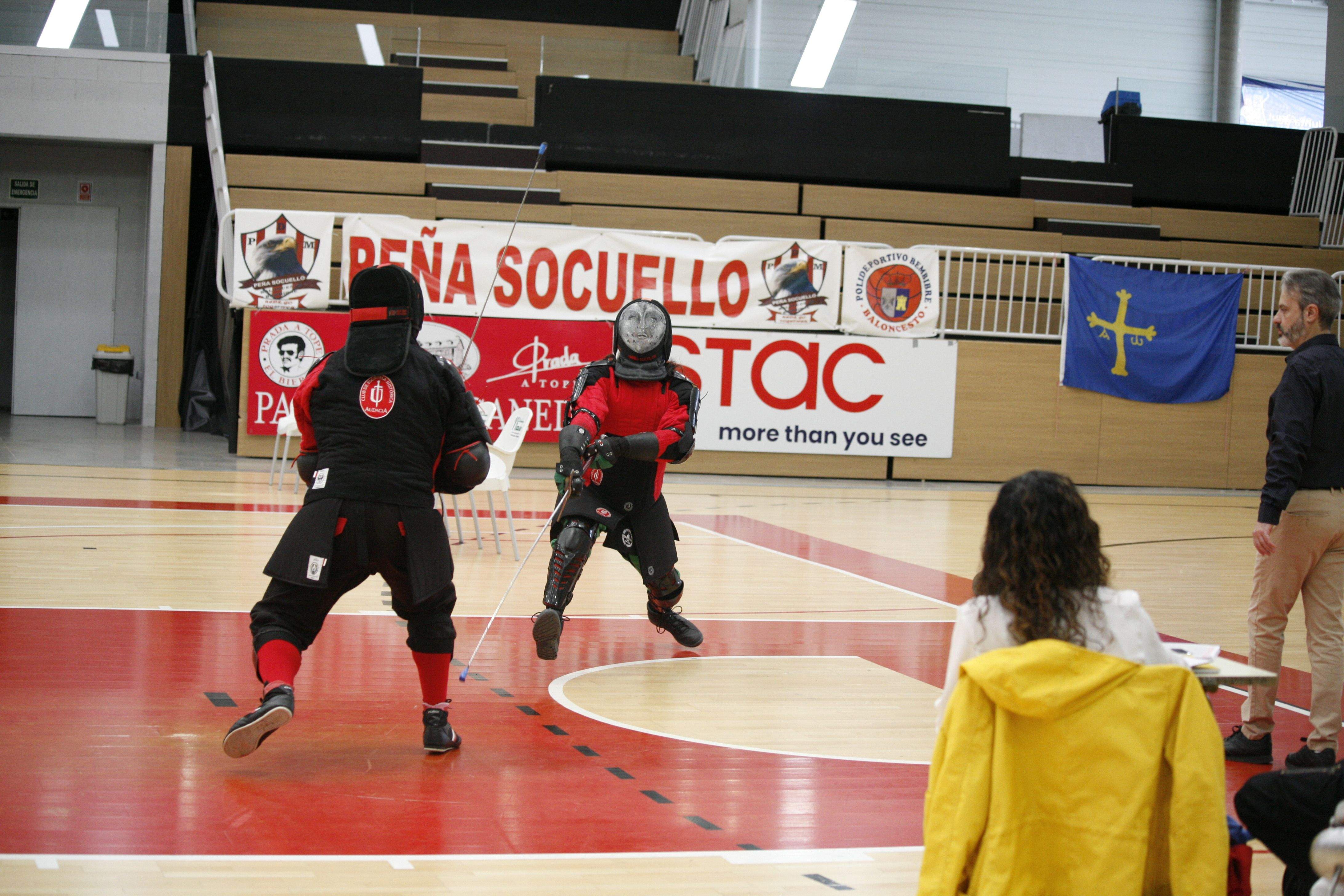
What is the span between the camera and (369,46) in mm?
18234

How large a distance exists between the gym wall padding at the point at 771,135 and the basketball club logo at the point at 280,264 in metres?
4.40

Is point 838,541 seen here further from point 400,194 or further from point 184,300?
point 184,300

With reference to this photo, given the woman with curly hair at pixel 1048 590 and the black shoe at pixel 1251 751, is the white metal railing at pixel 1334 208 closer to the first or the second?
the black shoe at pixel 1251 751

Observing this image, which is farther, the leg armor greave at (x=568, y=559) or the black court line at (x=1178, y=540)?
the black court line at (x=1178, y=540)

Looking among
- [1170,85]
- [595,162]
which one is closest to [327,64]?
[595,162]

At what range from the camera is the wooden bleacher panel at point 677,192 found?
16969 millimetres

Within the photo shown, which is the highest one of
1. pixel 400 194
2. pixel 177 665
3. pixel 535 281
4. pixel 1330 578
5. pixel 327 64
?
pixel 327 64

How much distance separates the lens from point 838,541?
10.6 meters

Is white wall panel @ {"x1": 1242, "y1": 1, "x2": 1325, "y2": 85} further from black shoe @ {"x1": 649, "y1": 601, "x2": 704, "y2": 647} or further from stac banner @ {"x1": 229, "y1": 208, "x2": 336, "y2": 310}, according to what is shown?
black shoe @ {"x1": 649, "y1": 601, "x2": 704, "y2": 647}

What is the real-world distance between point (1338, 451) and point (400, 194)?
14.1 m

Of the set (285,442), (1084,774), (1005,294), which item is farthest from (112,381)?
(1084,774)

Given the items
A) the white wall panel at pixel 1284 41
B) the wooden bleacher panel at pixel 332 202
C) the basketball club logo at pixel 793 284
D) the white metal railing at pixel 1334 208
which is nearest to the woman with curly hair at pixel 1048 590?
A: the basketball club logo at pixel 793 284

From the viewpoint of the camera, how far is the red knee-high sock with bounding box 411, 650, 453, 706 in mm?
4520

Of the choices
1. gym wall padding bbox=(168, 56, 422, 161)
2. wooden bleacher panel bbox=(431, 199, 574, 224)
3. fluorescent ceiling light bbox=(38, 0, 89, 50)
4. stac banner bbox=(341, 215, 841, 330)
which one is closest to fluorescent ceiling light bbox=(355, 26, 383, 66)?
gym wall padding bbox=(168, 56, 422, 161)
